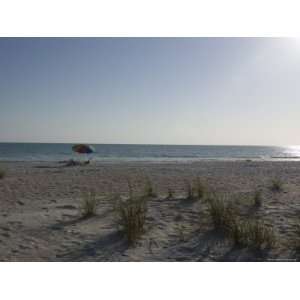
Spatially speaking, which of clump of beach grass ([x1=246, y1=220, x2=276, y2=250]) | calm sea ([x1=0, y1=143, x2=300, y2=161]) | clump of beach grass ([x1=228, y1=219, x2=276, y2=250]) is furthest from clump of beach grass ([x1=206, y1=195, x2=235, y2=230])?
calm sea ([x1=0, y1=143, x2=300, y2=161])

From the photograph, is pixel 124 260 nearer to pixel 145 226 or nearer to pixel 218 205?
pixel 145 226

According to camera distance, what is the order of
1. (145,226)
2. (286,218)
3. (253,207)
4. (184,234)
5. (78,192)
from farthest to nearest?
(78,192), (253,207), (286,218), (145,226), (184,234)

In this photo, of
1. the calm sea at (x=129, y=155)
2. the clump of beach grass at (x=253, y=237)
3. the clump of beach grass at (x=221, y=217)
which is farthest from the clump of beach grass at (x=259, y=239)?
the calm sea at (x=129, y=155)

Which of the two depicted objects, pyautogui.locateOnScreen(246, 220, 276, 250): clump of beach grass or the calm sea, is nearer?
pyautogui.locateOnScreen(246, 220, 276, 250): clump of beach grass

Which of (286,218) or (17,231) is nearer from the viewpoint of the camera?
(17,231)

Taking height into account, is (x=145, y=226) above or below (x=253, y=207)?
below

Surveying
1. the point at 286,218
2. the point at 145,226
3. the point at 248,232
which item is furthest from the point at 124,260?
the point at 286,218

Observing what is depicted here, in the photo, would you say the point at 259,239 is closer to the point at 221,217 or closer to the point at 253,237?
the point at 253,237

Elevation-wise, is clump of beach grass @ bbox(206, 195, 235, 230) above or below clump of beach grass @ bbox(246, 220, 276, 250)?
above

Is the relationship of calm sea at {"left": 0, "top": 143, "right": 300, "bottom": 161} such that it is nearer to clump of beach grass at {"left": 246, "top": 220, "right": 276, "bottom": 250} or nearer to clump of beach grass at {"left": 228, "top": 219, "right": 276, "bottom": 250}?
clump of beach grass at {"left": 228, "top": 219, "right": 276, "bottom": 250}

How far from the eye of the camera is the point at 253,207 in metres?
5.21
